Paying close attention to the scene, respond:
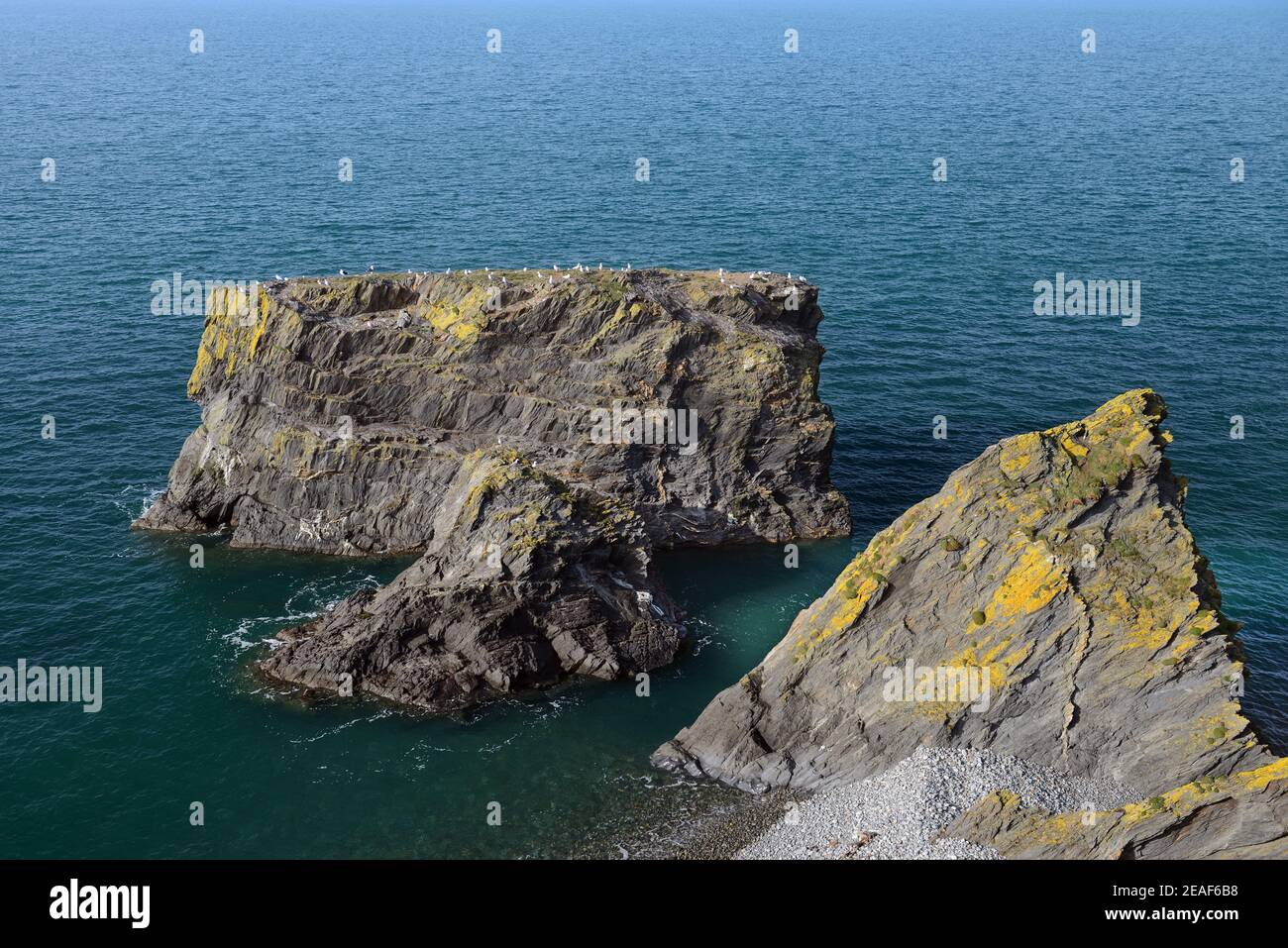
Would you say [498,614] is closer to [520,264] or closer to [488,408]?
[488,408]

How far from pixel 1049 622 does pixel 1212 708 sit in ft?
29.2

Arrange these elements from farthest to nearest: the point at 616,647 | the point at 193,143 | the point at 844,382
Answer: the point at 193,143
the point at 844,382
the point at 616,647

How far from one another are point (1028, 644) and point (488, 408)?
45.8 meters

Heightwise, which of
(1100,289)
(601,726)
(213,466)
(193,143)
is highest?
(193,143)

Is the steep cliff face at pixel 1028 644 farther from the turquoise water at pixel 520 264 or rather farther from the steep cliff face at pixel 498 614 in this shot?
the steep cliff face at pixel 498 614

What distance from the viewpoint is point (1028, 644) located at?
63406 millimetres

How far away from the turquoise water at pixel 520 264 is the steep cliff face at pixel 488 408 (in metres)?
3.64

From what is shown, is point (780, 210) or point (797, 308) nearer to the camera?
point (797, 308)

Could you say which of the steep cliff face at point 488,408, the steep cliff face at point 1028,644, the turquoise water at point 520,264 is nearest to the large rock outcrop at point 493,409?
the steep cliff face at point 488,408

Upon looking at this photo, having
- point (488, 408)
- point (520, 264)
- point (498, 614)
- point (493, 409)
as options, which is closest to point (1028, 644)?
point (498, 614)

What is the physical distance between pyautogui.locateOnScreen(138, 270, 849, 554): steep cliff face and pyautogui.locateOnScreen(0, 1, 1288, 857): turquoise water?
143 inches

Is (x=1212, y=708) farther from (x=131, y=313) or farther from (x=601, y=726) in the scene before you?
(x=131, y=313)

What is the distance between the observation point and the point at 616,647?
78125 millimetres

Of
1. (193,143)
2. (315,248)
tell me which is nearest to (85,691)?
(315,248)
